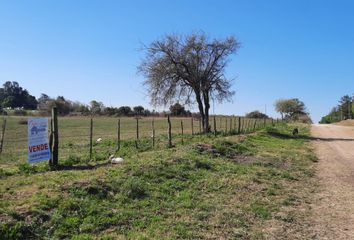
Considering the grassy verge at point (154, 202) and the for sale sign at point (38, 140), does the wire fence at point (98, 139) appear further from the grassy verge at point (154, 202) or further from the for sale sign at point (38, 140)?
the grassy verge at point (154, 202)

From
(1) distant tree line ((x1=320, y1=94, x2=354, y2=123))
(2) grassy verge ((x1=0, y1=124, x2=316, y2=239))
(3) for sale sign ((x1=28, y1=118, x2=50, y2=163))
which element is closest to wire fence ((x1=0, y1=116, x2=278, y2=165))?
(3) for sale sign ((x1=28, y1=118, x2=50, y2=163))

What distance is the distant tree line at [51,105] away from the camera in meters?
102

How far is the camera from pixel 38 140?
40.4ft

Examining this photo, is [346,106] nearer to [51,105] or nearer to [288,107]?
[288,107]

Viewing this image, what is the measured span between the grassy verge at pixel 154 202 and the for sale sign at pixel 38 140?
17.1 inches

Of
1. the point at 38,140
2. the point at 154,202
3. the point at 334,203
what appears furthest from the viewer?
the point at 38,140

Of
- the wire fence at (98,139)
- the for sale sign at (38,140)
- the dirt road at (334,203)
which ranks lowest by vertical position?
the dirt road at (334,203)

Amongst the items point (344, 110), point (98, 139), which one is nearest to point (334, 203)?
point (98, 139)

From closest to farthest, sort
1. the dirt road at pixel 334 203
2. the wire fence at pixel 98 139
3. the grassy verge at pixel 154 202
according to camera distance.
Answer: the grassy verge at pixel 154 202 → the dirt road at pixel 334 203 → the wire fence at pixel 98 139

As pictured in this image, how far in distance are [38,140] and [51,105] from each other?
8379 centimetres

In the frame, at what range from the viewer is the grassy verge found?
23.2 ft

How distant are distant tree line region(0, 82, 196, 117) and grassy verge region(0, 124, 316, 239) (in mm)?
73812

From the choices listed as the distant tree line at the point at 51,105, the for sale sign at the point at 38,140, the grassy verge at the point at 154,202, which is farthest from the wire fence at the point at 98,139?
the distant tree line at the point at 51,105

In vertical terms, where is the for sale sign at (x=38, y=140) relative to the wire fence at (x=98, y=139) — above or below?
above
